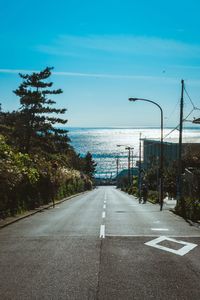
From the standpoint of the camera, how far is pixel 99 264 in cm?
916

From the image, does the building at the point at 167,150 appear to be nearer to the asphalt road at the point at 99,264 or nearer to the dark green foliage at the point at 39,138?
the dark green foliage at the point at 39,138

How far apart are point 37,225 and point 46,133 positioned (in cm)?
2756

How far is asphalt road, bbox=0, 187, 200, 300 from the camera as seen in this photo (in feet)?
22.9

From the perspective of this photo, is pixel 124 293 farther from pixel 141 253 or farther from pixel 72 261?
pixel 141 253

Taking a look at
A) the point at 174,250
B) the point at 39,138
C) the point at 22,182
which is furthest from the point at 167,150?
the point at 174,250

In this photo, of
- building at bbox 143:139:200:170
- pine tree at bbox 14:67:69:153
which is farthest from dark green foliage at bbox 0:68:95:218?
building at bbox 143:139:200:170

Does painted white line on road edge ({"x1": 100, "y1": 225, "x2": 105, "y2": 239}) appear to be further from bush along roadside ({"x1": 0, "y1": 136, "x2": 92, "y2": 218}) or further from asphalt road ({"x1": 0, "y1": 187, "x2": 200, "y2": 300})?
bush along roadside ({"x1": 0, "y1": 136, "x2": 92, "y2": 218})

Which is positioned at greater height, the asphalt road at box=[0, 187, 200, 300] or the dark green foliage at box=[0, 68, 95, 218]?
the dark green foliage at box=[0, 68, 95, 218]

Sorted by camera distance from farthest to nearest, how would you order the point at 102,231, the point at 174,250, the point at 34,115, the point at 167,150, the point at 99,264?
the point at 167,150
the point at 34,115
the point at 102,231
the point at 174,250
the point at 99,264

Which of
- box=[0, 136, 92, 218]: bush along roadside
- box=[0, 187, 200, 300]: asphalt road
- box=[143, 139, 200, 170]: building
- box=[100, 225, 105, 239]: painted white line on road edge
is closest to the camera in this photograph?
box=[0, 187, 200, 300]: asphalt road

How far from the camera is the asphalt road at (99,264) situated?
22.9 ft

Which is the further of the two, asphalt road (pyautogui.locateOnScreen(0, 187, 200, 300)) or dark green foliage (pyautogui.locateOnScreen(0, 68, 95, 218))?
A: dark green foliage (pyautogui.locateOnScreen(0, 68, 95, 218))

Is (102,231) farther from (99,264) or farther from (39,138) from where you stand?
(39,138)

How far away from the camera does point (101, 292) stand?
690 cm
